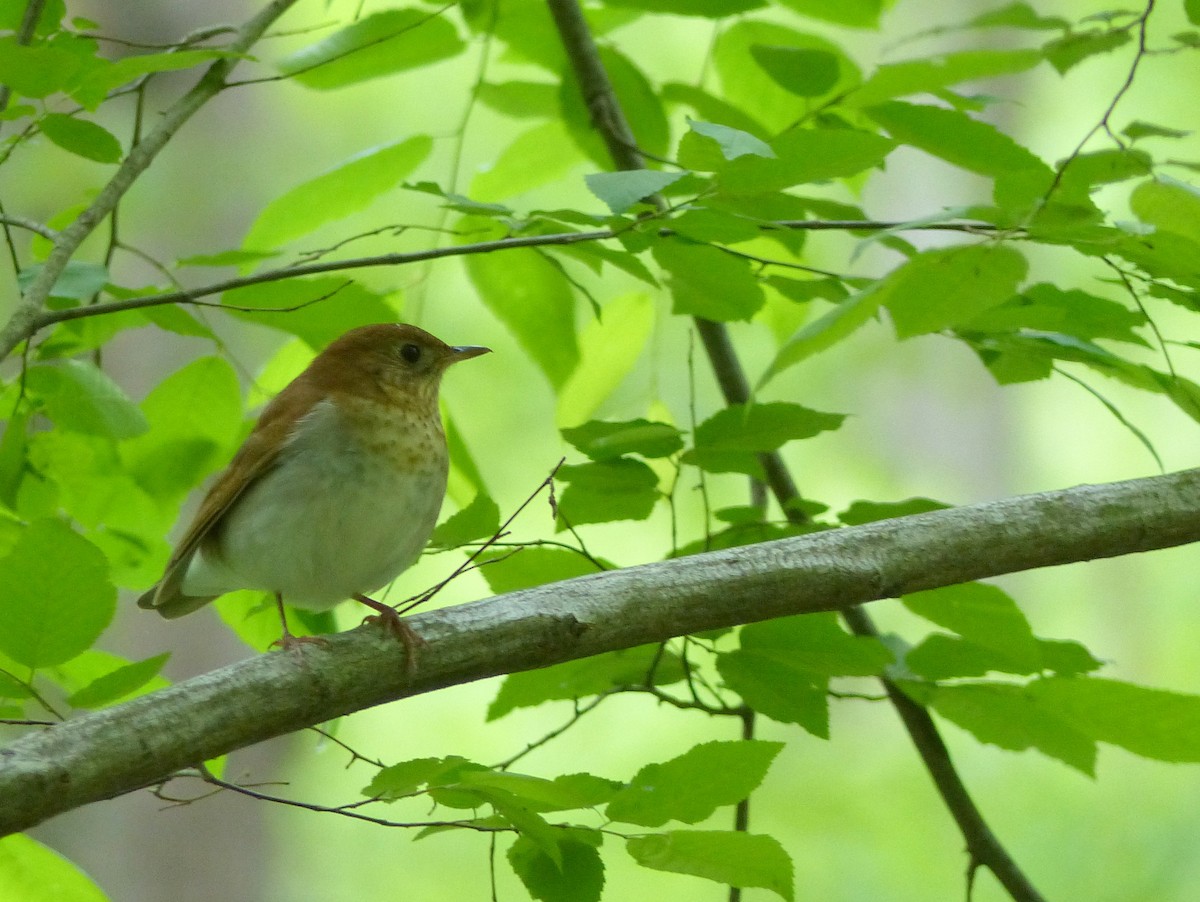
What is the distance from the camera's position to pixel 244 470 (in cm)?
273

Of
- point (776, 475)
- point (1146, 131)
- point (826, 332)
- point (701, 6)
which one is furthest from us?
point (776, 475)

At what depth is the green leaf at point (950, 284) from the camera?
5.06ft

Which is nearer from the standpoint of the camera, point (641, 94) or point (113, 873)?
point (641, 94)

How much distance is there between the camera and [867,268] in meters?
10.8

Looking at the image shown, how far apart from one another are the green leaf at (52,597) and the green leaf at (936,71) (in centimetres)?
171

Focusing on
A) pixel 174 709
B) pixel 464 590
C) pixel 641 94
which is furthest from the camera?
pixel 464 590

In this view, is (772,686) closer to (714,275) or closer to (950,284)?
(714,275)

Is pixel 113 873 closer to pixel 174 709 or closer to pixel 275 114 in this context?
pixel 275 114

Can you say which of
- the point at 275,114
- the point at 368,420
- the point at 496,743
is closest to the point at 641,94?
the point at 368,420

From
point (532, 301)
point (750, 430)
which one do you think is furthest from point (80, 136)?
point (750, 430)

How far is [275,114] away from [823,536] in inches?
300

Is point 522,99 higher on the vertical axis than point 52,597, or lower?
higher

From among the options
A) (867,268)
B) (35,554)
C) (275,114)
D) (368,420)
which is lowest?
(35,554)

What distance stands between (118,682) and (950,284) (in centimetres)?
127
